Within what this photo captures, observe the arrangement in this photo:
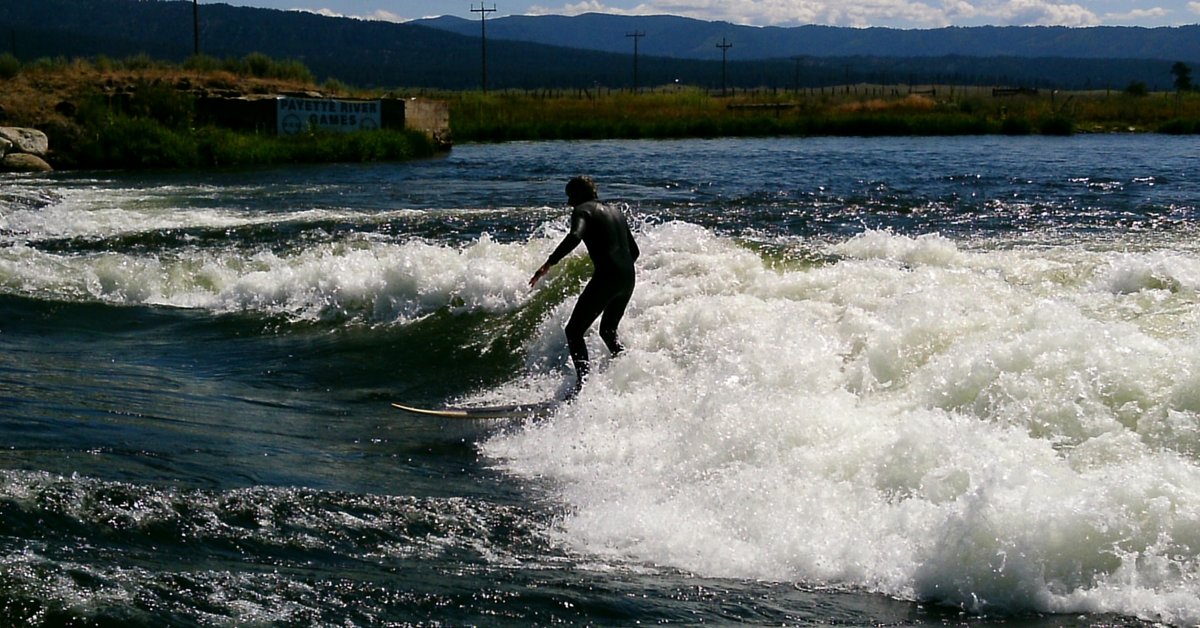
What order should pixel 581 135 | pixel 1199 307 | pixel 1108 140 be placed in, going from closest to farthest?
1. pixel 1199 307
2. pixel 1108 140
3. pixel 581 135

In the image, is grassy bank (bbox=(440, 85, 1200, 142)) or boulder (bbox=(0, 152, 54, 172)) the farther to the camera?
grassy bank (bbox=(440, 85, 1200, 142))

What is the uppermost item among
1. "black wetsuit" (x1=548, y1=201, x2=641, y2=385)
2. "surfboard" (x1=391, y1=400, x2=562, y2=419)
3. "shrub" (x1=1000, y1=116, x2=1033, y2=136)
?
"shrub" (x1=1000, y1=116, x2=1033, y2=136)

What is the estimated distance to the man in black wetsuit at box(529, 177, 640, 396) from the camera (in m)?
10.6

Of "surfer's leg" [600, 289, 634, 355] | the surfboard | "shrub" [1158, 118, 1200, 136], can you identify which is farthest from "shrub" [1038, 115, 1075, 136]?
the surfboard

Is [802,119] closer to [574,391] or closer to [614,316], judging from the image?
[614,316]

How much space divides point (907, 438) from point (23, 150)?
31876 mm

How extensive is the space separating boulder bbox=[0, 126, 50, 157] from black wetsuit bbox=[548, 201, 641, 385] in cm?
2798

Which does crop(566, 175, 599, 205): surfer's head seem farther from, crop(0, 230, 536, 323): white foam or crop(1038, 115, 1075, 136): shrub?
crop(1038, 115, 1075, 136): shrub

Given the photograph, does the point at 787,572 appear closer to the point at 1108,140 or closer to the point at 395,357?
the point at 395,357

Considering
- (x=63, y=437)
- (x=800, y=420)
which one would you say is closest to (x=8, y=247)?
(x=63, y=437)

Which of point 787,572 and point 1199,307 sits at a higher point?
point 1199,307

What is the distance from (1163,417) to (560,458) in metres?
4.05

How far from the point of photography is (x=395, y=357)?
1345 cm

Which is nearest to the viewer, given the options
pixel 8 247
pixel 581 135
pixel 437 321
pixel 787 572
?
pixel 787 572
